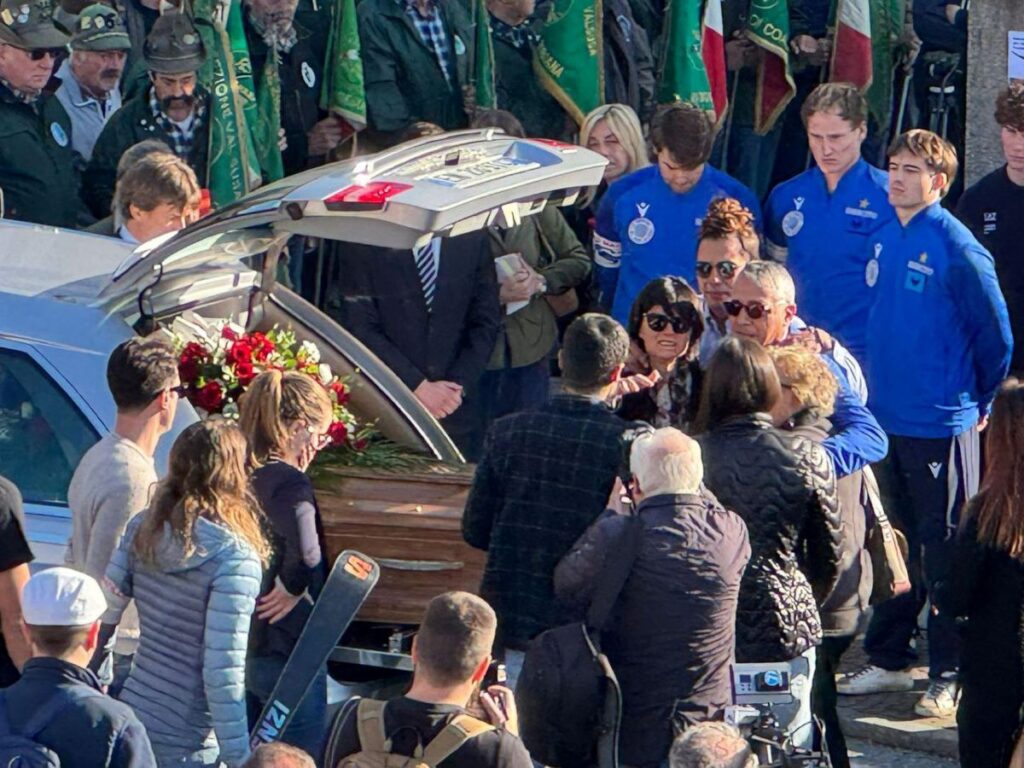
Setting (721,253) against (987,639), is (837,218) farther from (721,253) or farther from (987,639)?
(987,639)

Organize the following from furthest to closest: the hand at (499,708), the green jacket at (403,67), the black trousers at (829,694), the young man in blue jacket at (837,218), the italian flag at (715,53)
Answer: the italian flag at (715,53) → the green jacket at (403,67) → the young man in blue jacket at (837,218) → the black trousers at (829,694) → the hand at (499,708)

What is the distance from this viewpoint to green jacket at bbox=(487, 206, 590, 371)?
29.6 feet

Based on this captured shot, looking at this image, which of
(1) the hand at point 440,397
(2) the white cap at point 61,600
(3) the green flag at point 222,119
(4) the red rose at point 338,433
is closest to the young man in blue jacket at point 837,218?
(1) the hand at point 440,397

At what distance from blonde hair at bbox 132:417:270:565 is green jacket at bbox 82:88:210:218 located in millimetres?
3659

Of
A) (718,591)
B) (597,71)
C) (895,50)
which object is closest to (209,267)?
(718,591)

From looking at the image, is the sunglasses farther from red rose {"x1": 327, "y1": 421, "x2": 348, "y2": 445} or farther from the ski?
the ski

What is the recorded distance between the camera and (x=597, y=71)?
10.4m

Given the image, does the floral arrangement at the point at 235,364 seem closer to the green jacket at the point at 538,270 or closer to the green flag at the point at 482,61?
the green jacket at the point at 538,270

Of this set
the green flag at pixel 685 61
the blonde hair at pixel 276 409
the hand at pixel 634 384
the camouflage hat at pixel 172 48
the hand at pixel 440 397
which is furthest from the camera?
the green flag at pixel 685 61

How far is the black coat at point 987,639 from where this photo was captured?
633 cm

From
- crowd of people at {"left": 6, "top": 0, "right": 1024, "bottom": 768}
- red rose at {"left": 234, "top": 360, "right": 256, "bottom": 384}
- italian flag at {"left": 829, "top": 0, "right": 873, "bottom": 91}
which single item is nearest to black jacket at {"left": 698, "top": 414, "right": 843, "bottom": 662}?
crowd of people at {"left": 6, "top": 0, "right": 1024, "bottom": 768}

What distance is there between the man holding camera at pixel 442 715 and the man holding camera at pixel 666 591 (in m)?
0.83

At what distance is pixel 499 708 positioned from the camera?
16.8ft

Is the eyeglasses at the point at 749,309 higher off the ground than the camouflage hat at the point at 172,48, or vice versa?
the camouflage hat at the point at 172,48
